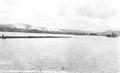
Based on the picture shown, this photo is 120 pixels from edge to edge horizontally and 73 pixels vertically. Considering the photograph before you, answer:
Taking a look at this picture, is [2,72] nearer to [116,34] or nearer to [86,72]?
[86,72]

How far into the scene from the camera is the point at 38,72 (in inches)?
661

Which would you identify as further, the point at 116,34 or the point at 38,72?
the point at 116,34

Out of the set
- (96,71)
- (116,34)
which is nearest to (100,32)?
(116,34)

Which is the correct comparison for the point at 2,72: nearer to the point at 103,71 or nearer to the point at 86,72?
the point at 86,72

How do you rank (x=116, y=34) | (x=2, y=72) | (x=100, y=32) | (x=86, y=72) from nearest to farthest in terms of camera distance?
(x=2, y=72), (x=86, y=72), (x=116, y=34), (x=100, y=32)

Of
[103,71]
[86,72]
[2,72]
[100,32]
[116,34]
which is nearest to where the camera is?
[2,72]

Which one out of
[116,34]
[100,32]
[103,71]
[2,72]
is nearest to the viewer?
[2,72]

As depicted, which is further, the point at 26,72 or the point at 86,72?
the point at 86,72

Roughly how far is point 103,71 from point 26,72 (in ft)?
23.7

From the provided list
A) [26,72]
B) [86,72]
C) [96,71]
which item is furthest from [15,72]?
[96,71]

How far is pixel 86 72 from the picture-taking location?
19.4 metres

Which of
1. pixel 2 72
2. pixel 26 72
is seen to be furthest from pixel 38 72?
pixel 2 72

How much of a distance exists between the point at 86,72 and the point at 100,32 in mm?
177479

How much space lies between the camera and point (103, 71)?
20.7m
